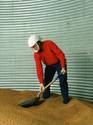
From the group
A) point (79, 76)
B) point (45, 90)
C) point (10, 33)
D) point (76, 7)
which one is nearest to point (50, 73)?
point (45, 90)

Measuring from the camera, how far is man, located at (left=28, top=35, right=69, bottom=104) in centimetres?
753

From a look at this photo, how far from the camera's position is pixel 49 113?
7.35 metres

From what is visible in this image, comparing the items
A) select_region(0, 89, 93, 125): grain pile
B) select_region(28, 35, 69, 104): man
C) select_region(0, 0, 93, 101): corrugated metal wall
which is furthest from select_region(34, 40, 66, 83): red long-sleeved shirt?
select_region(0, 0, 93, 101): corrugated metal wall

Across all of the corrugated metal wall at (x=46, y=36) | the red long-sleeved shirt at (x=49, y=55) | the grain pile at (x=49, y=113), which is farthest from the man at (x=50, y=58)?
the corrugated metal wall at (x=46, y=36)

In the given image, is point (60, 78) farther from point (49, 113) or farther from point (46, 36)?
point (46, 36)

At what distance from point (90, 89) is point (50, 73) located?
1.06 metres

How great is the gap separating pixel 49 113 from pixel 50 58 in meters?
1.07

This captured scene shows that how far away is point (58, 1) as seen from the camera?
9391 mm

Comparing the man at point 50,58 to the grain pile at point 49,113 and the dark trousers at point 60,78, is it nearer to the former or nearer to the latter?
the dark trousers at point 60,78

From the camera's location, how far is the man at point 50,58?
7531mm

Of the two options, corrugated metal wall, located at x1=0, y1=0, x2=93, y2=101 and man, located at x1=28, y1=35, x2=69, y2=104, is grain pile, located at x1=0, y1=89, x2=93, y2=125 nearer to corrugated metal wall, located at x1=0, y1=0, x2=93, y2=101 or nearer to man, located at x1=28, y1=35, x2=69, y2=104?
man, located at x1=28, y1=35, x2=69, y2=104

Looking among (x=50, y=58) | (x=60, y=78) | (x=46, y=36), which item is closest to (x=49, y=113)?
(x=60, y=78)

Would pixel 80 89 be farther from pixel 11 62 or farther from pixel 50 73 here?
pixel 11 62

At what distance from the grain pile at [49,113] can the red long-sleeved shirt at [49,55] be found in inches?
24.5
